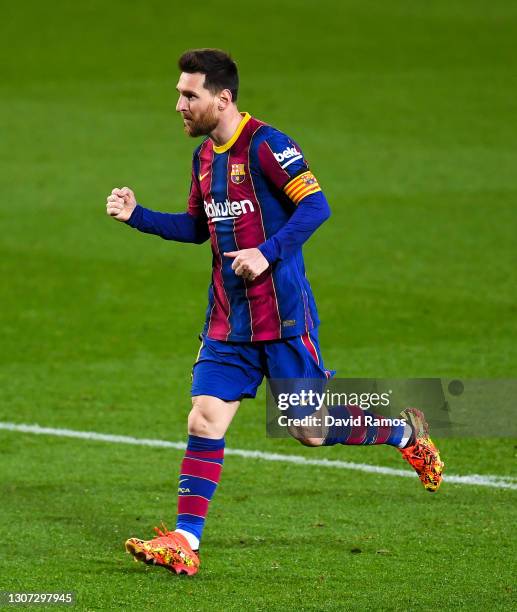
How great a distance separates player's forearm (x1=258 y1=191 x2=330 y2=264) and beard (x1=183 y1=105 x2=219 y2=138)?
544 mm

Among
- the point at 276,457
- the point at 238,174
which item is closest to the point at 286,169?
the point at 238,174

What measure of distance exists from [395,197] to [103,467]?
9651mm

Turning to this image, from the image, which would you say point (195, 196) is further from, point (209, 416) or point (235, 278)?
point (209, 416)

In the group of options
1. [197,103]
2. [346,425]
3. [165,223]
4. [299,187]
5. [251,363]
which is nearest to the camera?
[299,187]

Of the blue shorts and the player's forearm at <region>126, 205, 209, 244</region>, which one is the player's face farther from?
the blue shorts

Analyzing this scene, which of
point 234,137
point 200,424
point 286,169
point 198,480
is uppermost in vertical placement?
point 234,137

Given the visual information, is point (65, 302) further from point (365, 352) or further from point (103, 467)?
point (103, 467)

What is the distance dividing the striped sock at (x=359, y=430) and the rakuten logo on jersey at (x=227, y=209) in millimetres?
1003

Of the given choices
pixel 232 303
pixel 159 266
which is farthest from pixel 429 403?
pixel 159 266

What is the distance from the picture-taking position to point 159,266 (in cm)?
1495

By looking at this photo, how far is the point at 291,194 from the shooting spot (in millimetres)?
6641

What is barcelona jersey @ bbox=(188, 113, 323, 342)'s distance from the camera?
6730mm

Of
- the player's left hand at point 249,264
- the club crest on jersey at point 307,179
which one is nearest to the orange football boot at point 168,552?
the player's left hand at point 249,264

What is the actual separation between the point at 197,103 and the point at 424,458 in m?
1.99
